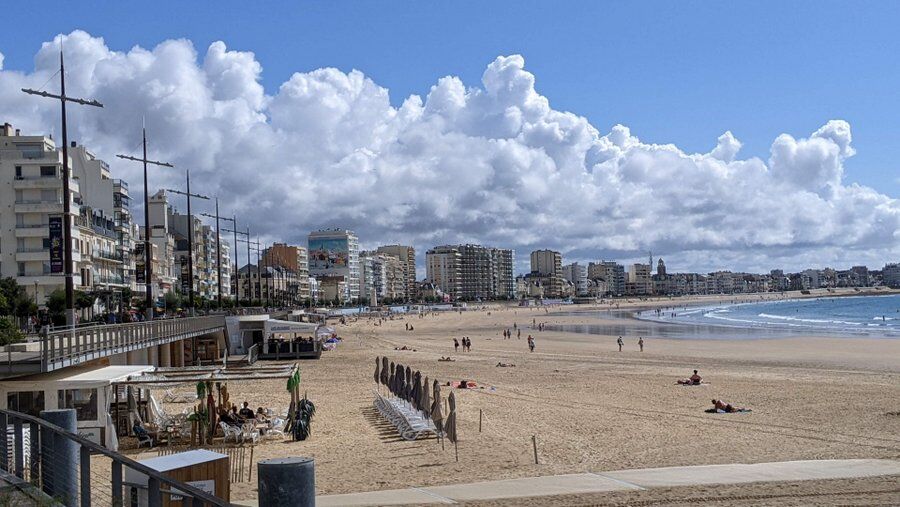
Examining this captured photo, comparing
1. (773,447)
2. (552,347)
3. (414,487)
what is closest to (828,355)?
(552,347)

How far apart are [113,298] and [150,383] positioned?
53.1 meters

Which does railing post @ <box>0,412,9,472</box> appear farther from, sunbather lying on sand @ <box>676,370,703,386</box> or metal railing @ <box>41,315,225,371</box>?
sunbather lying on sand @ <box>676,370,703,386</box>

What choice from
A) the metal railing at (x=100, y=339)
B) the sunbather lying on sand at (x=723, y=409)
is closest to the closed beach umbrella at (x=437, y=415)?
the metal railing at (x=100, y=339)

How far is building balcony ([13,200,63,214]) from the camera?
2217 inches

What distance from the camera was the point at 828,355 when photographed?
49031 millimetres

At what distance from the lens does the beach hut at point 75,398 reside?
16.4 metres

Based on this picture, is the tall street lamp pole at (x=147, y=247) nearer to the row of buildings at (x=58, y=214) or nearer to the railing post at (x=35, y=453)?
the row of buildings at (x=58, y=214)

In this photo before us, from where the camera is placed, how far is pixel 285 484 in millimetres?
5633

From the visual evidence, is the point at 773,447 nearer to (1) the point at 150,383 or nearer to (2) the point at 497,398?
(2) the point at 497,398

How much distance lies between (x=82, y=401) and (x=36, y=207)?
44.5 meters

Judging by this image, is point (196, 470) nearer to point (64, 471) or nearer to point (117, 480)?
point (64, 471)

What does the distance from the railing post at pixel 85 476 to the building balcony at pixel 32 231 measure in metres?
55.4

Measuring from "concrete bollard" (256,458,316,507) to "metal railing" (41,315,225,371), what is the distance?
1227 centimetres

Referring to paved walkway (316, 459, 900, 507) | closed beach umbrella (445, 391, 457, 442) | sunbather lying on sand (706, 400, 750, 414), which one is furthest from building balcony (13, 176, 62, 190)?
paved walkway (316, 459, 900, 507)
